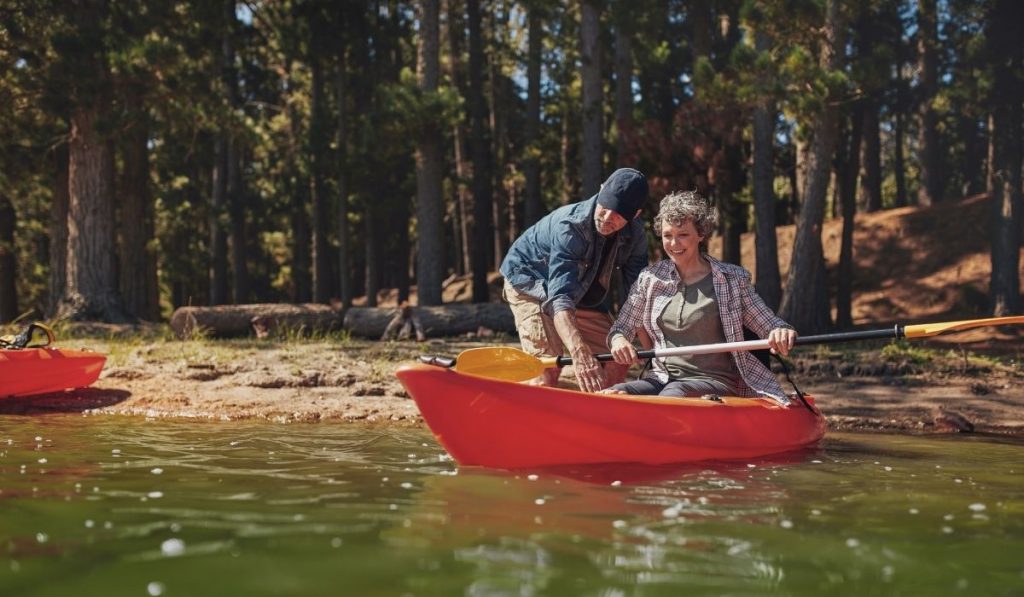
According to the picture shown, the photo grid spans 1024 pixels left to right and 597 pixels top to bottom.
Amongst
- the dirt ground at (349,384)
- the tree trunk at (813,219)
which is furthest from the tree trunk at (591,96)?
the dirt ground at (349,384)

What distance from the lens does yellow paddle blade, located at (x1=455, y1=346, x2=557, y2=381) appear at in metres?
5.86

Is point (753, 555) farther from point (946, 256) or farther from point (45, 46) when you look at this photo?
point (946, 256)

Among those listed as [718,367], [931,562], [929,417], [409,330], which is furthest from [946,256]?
[931,562]

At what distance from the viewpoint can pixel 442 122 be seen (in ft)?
58.5

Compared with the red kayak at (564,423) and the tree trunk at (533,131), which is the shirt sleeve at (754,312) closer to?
the red kayak at (564,423)

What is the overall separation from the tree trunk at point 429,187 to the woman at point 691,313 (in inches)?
497

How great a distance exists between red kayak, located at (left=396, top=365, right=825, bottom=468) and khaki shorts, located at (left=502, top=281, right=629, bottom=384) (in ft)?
2.49

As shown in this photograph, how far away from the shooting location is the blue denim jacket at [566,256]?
556cm

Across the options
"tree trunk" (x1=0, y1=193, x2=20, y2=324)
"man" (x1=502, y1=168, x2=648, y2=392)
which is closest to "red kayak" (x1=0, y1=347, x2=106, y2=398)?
"man" (x1=502, y1=168, x2=648, y2=392)

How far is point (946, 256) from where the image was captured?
23.9 meters

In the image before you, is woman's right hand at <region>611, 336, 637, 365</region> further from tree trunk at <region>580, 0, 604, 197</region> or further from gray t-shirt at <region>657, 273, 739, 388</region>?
tree trunk at <region>580, 0, 604, 197</region>

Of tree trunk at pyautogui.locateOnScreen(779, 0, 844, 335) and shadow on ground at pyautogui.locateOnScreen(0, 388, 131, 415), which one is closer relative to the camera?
shadow on ground at pyautogui.locateOnScreen(0, 388, 131, 415)

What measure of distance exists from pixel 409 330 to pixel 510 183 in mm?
16436

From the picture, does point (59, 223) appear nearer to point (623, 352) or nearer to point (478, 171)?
point (478, 171)
